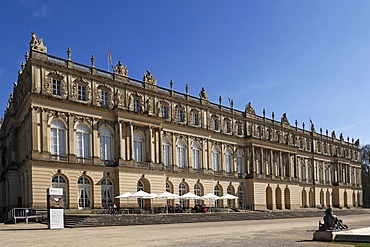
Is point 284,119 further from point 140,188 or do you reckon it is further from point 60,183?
point 60,183

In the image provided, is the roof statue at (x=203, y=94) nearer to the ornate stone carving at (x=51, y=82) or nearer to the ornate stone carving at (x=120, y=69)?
the ornate stone carving at (x=120, y=69)

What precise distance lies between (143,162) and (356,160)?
226 feet

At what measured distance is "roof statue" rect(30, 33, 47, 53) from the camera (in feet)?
138

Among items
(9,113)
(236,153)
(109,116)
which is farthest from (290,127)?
(9,113)

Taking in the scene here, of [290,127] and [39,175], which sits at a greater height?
[290,127]

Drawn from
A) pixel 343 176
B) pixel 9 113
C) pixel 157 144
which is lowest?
pixel 343 176

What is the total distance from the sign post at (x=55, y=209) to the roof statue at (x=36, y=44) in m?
16.6

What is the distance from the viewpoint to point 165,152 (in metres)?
54.3

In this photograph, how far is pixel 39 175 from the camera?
40.6 metres

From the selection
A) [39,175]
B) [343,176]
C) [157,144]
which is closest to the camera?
[39,175]

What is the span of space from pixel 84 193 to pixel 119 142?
6317 millimetres

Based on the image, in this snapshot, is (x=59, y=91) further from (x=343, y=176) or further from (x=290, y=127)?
(x=343, y=176)

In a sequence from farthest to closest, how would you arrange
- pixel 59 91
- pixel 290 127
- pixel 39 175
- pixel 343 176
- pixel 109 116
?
pixel 343 176 < pixel 290 127 < pixel 109 116 < pixel 59 91 < pixel 39 175

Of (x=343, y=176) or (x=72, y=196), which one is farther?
(x=343, y=176)
